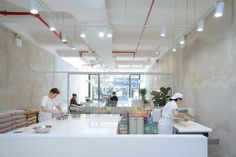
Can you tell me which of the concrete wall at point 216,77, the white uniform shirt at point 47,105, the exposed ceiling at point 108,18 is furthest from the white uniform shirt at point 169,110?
the white uniform shirt at point 47,105

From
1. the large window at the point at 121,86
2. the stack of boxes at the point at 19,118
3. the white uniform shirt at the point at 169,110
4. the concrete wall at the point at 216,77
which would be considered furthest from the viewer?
the large window at the point at 121,86

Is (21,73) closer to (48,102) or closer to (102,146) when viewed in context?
(48,102)

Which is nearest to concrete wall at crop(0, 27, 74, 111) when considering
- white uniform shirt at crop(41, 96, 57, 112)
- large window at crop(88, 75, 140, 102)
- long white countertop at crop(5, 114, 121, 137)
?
white uniform shirt at crop(41, 96, 57, 112)

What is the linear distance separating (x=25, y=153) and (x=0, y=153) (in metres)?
0.27

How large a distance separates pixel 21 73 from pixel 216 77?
→ 554cm

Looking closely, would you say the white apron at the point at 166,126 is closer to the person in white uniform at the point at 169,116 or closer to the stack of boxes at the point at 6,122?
the person in white uniform at the point at 169,116

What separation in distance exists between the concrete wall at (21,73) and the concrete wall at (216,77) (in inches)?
197

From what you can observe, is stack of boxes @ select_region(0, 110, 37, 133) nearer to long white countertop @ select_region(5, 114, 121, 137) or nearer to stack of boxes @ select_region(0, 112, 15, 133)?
stack of boxes @ select_region(0, 112, 15, 133)

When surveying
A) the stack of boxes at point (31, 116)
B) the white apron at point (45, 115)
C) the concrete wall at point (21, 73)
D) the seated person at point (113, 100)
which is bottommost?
the stack of boxes at point (31, 116)

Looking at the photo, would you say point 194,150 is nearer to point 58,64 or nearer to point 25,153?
point 25,153

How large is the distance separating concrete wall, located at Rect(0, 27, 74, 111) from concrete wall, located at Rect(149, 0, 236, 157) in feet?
16.4

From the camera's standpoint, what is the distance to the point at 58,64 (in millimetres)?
11953

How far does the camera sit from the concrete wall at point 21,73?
6141mm

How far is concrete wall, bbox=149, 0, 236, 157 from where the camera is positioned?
4201 mm
